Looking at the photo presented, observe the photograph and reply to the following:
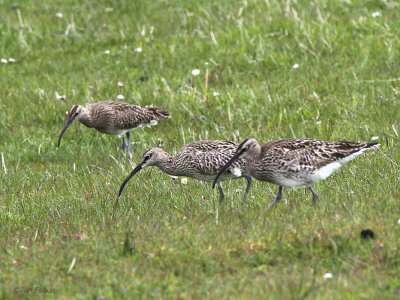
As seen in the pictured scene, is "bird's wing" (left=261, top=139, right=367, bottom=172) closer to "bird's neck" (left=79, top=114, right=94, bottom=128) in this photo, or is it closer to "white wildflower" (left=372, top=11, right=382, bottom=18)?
"bird's neck" (left=79, top=114, right=94, bottom=128)

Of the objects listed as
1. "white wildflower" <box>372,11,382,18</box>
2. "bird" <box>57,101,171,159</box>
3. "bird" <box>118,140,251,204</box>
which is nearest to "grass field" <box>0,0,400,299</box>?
"white wildflower" <box>372,11,382,18</box>

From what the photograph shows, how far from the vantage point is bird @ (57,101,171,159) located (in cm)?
1227

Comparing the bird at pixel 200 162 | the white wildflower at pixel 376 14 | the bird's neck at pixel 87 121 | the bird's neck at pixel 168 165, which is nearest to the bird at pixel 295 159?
the bird at pixel 200 162

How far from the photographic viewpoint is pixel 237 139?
37.2ft

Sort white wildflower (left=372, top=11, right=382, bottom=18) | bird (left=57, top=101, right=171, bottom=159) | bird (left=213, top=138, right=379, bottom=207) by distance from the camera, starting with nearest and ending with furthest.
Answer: bird (left=213, top=138, right=379, bottom=207) → bird (left=57, top=101, right=171, bottom=159) → white wildflower (left=372, top=11, right=382, bottom=18)

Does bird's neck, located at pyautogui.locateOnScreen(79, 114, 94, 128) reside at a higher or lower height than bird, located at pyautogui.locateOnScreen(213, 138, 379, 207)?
lower

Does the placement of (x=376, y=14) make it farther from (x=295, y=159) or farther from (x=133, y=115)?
(x=295, y=159)

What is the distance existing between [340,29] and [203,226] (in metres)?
8.82

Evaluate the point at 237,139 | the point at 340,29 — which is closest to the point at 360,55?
the point at 340,29

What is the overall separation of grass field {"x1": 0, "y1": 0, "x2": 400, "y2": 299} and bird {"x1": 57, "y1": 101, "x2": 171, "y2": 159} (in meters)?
0.34

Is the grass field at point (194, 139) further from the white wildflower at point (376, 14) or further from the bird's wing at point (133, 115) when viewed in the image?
the bird's wing at point (133, 115)

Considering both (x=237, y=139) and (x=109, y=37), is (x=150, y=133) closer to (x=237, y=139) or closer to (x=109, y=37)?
(x=237, y=139)

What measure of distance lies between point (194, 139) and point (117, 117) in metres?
1.54

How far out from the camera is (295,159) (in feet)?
27.0
